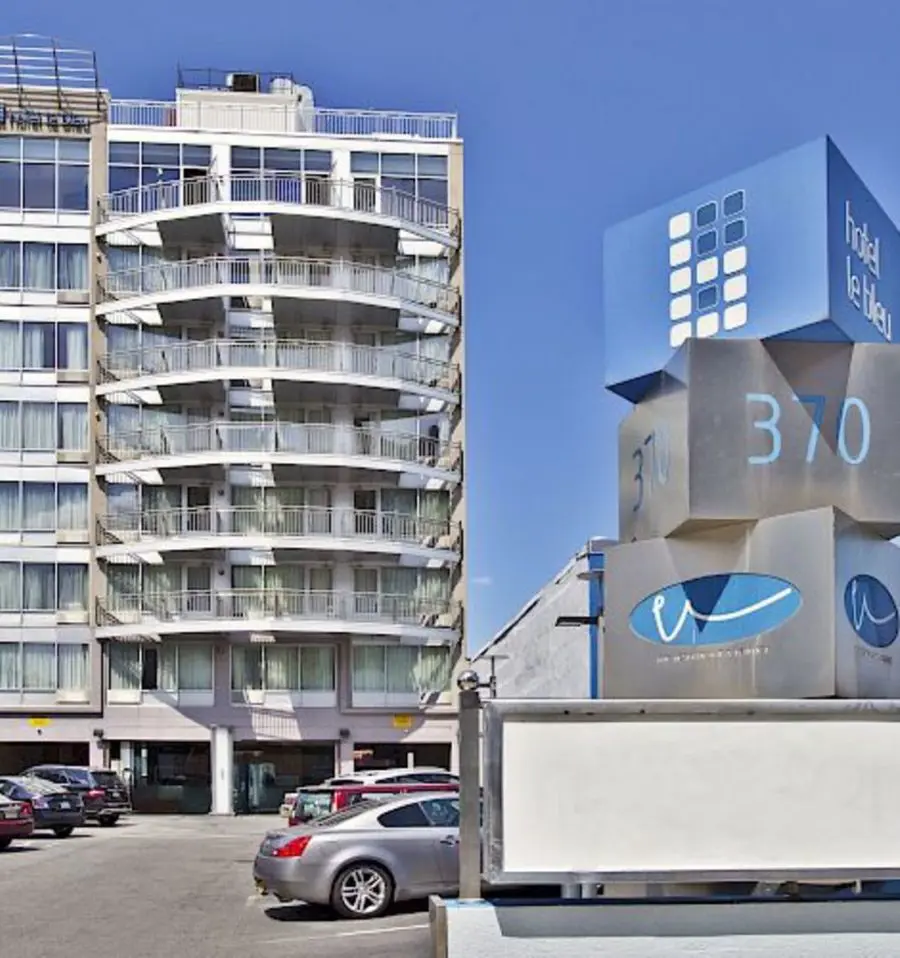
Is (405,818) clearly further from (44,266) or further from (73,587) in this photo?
(44,266)

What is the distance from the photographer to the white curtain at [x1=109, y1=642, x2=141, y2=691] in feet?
177

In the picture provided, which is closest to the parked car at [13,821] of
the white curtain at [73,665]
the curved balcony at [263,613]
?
the curved balcony at [263,613]

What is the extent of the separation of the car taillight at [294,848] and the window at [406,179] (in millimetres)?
39557

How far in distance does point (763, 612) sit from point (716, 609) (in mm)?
381

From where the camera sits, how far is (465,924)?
853cm

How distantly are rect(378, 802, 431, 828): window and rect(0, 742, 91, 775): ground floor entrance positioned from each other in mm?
37871

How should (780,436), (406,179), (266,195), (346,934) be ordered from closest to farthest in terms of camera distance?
(780,436) < (346,934) < (266,195) < (406,179)

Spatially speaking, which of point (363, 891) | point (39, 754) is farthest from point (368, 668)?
point (363, 891)

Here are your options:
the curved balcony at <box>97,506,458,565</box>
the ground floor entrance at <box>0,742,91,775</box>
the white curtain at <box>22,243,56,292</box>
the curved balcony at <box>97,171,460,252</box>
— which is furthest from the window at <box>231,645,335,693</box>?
the white curtain at <box>22,243,56,292</box>

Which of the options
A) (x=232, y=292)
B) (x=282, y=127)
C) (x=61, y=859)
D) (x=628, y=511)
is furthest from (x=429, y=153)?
(x=628, y=511)

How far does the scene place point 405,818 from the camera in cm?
1797

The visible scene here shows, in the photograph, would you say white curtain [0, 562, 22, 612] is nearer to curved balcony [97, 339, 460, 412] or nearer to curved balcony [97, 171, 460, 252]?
curved balcony [97, 339, 460, 412]

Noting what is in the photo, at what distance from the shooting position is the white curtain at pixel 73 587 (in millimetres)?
54062

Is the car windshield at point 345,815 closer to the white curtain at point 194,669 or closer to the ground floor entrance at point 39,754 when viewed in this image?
the white curtain at point 194,669
